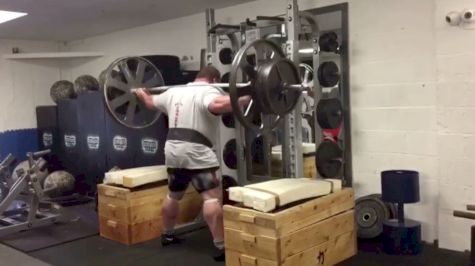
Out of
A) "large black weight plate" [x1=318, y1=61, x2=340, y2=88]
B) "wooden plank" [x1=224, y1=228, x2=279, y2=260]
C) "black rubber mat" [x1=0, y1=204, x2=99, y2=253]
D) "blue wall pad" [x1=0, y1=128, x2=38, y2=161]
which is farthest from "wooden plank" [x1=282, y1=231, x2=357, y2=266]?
"blue wall pad" [x1=0, y1=128, x2=38, y2=161]

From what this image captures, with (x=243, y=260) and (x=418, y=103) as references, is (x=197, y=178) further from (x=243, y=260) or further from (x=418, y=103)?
(x=418, y=103)

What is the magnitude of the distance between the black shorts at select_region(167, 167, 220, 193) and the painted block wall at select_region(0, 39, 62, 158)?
381 centimetres

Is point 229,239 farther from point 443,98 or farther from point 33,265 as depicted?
point 443,98

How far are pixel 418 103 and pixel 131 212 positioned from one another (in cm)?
230

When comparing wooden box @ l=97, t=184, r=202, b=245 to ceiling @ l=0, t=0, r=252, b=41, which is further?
ceiling @ l=0, t=0, r=252, b=41

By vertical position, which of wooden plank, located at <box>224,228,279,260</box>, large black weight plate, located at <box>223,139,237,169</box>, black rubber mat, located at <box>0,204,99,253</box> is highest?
large black weight plate, located at <box>223,139,237,169</box>

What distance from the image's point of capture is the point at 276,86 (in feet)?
9.07

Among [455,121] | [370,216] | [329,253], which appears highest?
[455,121]

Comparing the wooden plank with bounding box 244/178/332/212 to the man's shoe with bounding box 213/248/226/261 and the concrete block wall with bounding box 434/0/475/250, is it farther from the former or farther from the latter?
the concrete block wall with bounding box 434/0/475/250

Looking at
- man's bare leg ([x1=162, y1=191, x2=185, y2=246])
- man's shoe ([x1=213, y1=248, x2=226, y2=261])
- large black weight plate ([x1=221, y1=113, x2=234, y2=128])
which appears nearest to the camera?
man's shoe ([x1=213, y1=248, x2=226, y2=261])

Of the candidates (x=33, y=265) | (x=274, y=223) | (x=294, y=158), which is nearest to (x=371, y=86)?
(x=294, y=158)

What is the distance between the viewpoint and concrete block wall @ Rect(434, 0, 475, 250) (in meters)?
3.00

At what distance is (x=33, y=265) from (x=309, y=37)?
2669mm

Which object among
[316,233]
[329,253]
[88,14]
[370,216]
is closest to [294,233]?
[316,233]
